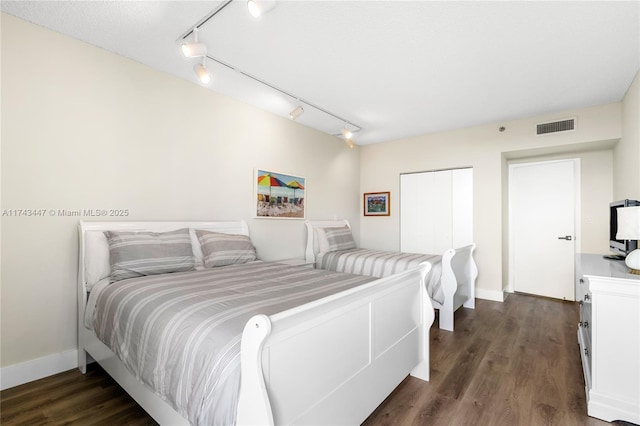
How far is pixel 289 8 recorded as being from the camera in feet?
6.44

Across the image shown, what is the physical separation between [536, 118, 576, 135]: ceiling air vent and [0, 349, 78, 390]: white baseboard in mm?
5538

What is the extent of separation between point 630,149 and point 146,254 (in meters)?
4.63

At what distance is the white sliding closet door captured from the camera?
14.8 feet

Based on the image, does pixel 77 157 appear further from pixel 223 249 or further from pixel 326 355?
pixel 326 355

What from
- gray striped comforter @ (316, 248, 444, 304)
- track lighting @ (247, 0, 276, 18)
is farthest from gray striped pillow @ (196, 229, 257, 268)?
track lighting @ (247, 0, 276, 18)

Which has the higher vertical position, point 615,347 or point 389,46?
point 389,46

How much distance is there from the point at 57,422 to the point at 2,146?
1.81 metres

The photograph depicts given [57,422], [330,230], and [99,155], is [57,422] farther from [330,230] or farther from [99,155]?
[330,230]

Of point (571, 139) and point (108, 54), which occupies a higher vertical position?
point (108, 54)

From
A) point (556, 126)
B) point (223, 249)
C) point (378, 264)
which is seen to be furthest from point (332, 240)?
Answer: point (556, 126)

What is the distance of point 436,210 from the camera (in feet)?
15.7

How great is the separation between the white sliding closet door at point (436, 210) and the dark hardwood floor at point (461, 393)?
1.91m

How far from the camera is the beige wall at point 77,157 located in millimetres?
2074

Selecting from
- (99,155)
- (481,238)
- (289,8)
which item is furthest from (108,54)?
(481,238)
